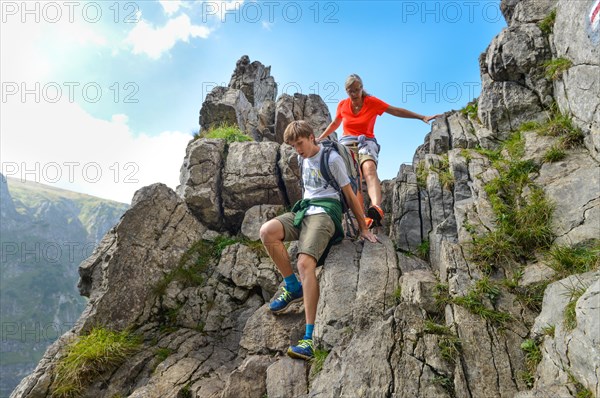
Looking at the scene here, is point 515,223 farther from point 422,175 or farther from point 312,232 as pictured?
point 312,232

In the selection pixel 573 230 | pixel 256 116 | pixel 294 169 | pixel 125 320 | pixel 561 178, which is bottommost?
pixel 125 320

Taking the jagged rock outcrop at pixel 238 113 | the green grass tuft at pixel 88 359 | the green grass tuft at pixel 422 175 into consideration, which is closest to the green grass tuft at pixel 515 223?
the green grass tuft at pixel 422 175

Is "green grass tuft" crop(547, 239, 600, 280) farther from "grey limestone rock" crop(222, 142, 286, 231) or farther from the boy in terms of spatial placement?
"grey limestone rock" crop(222, 142, 286, 231)

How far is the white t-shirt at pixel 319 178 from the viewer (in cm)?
901

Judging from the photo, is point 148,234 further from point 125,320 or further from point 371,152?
point 371,152

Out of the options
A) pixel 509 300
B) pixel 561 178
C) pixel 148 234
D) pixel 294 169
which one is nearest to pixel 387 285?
pixel 509 300

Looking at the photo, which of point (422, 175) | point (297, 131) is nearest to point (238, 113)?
point (422, 175)

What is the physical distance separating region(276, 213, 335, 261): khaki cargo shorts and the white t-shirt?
25 cm

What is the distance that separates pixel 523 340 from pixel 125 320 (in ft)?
34.4

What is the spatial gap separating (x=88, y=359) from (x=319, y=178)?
7.82m

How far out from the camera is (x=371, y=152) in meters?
12.0

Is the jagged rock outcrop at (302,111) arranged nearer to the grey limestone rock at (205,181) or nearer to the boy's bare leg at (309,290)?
the grey limestone rock at (205,181)

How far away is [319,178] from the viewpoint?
30.3ft

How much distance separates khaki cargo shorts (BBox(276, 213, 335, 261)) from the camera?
26.9ft
